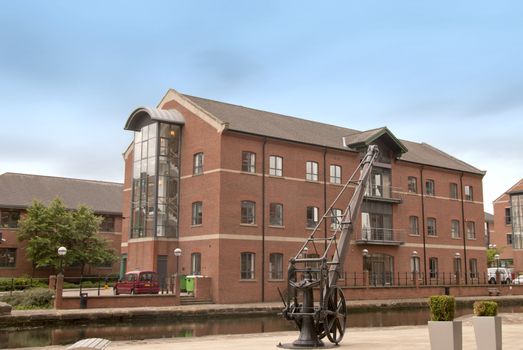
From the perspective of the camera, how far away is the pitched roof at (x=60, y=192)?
174ft

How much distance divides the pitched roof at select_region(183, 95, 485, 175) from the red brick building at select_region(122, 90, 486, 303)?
153mm

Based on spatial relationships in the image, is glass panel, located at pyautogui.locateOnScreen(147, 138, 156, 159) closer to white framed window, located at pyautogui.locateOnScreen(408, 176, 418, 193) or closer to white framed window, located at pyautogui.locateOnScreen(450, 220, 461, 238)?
white framed window, located at pyautogui.locateOnScreen(408, 176, 418, 193)

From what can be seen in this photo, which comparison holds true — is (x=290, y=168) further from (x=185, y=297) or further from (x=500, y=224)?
(x=500, y=224)

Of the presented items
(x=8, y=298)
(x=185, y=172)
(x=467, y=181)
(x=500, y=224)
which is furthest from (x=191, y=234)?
(x=500, y=224)

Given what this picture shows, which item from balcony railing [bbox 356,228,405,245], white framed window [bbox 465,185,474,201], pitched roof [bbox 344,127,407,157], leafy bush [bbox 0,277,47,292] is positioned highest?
pitched roof [bbox 344,127,407,157]

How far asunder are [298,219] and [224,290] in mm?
7172

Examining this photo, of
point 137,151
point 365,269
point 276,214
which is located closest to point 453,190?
point 365,269

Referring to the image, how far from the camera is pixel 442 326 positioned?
474 inches

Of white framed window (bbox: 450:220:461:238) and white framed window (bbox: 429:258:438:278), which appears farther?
white framed window (bbox: 450:220:461:238)

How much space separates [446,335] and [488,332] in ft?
3.93

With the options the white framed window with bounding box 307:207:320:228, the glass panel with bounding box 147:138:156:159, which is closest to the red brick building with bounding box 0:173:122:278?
the glass panel with bounding box 147:138:156:159

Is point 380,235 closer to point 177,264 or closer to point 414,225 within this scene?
point 414,225

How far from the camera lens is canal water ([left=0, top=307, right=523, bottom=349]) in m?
21.6

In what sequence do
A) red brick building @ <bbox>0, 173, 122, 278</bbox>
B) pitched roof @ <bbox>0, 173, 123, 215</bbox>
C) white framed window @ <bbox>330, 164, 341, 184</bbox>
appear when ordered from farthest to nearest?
pitched roof @ <bbox>0, 173, 123, 215</bbox>, red brick building @ <bbox>0, 173, 122, 278</bbox>, white framed window @ <bbox>330, 164, 341, 184</bbox>
